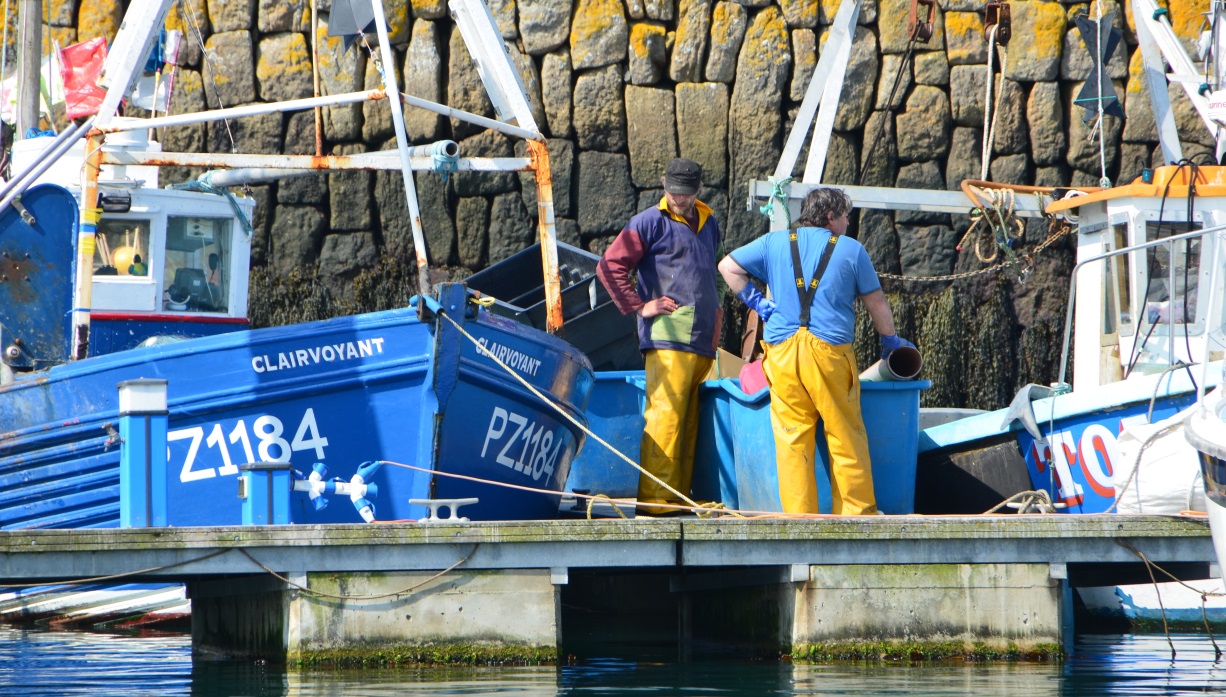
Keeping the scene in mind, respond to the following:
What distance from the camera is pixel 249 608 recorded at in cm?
634

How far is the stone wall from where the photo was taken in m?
13.9

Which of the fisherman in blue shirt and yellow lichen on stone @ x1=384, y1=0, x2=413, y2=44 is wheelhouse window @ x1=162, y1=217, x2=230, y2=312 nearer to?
the fisherman in blue shirt

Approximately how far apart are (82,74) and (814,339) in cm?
520

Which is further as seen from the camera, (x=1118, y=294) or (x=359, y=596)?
(x=1118, y=294)

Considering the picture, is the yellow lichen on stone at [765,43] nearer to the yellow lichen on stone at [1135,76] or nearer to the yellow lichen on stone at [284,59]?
the yellow lichen on stone at [1135,76]

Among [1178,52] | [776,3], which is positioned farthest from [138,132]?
[776,3]

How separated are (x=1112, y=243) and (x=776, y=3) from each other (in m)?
6.72

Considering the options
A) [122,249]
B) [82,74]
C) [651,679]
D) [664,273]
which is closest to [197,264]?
[122,249]

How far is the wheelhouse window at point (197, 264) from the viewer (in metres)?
8.66

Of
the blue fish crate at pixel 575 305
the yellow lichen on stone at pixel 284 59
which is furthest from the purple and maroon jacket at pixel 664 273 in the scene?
the yellow lichen on stone at pixel 284 59

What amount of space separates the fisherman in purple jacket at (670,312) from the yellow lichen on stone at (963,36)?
24.7ft

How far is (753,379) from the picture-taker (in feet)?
23.5

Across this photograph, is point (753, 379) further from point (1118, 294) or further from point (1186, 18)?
point (1186, 18)

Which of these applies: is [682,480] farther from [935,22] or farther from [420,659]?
[935,22]
